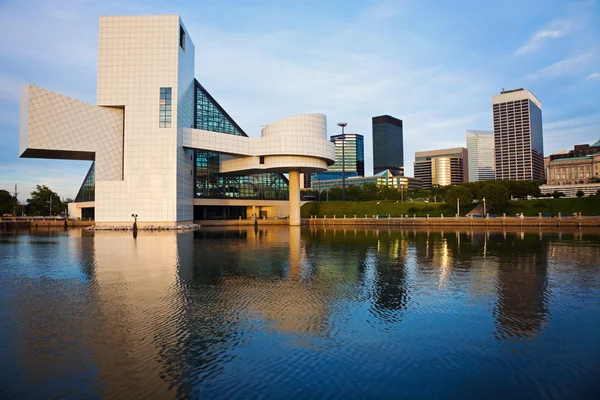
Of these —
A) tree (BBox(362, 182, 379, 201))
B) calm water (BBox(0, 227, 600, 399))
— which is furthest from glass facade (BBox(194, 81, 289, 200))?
calm water (BBox(0, 227, 600, 399))

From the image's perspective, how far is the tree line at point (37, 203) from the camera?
104 meters

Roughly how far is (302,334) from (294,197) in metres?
72.3

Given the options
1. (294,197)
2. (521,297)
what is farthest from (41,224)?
(521,297)

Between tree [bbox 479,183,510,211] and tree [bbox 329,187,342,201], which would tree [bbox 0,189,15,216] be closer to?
tree [bbox 329,187,342,201]

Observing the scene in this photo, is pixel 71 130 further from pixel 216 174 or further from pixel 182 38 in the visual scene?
pixel 216 174

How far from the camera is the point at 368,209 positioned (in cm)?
9312

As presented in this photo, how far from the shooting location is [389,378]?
7648 millimetres

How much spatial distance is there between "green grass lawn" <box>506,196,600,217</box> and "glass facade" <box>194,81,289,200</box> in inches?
2116

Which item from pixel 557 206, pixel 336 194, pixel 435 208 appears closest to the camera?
pixel 557 206

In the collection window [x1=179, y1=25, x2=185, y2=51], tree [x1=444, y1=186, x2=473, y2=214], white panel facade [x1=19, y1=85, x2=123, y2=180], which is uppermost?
window [x1=179, y1=25, x2=185, y2=51]

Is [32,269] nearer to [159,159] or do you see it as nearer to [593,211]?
[159,159]

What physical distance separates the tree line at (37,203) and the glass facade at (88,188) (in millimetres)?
20172

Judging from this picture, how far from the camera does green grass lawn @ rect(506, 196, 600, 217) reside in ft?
240

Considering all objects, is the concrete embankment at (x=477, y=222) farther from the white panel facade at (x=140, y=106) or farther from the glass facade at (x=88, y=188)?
the glass facade at (x=88, y=188)
